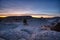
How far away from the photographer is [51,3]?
2.03 meters

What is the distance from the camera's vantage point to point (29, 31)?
6.52 feet

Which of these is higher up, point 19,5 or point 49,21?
point 19,5

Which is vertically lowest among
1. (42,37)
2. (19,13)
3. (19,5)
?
(42,37)

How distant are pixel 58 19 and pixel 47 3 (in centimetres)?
38

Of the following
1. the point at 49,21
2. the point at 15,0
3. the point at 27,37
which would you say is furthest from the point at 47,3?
the point at 27,37

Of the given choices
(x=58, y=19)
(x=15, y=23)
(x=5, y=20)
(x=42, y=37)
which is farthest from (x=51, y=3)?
(x=5, y=20)

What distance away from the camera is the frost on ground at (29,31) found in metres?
1.97

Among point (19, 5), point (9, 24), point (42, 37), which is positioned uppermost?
point (19, 5)

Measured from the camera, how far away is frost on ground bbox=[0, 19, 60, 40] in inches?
77.5

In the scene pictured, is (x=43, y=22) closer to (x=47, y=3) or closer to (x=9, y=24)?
(x=47, y=3)

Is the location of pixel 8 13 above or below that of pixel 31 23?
above

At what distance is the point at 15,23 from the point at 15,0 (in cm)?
46

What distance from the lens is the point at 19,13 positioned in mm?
2039

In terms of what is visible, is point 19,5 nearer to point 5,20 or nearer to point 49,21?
point 5,20
